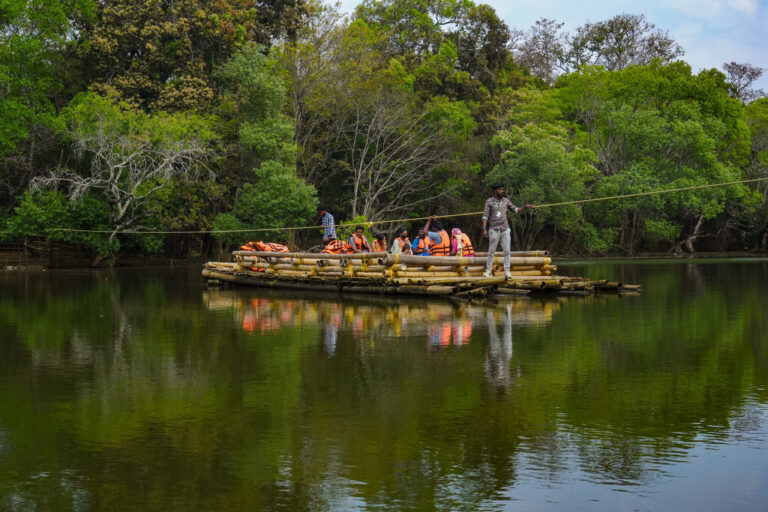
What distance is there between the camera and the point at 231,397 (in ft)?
26.7

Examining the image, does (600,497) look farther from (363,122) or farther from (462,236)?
(363,122)

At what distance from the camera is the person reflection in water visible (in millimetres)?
8773

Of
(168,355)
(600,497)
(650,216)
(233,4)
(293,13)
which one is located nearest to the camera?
(600,497)

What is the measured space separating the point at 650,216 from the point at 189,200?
28177 millimetres

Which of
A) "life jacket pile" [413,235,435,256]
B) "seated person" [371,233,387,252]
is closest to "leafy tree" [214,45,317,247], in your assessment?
"seated person" [371,233,387,252]

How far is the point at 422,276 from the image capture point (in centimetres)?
1970

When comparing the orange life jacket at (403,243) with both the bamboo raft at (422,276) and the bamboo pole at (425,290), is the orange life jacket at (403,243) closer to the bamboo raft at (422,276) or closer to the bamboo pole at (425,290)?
the bamboo raft at (422,276)

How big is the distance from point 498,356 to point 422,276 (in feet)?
30.9

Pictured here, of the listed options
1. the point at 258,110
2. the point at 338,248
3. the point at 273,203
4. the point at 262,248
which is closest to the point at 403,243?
the point at 338,248

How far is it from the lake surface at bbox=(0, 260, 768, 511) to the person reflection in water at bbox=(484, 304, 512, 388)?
0.03m

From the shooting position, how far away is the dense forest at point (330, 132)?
1577 inches

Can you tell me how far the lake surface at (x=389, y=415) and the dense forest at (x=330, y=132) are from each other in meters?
23.6

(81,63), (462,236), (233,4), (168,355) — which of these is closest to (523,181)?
(233,4)

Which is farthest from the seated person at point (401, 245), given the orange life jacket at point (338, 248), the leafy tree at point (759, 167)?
the leafy tree at point (759, 167)
